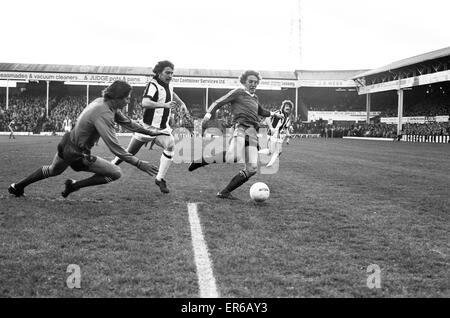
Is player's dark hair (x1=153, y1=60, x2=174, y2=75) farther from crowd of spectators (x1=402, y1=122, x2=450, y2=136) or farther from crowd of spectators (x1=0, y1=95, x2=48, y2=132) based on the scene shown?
crowd of spectators (x1=0, y1=95, x2=48, y2=132)

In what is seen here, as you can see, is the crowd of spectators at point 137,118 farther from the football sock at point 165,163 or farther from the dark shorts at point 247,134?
the dark shorts at point 247,134

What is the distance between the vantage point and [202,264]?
4273 mm

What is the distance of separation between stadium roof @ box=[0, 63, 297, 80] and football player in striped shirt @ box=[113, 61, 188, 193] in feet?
165

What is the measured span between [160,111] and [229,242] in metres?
4.54

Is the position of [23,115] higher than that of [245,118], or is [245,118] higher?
[23,115]

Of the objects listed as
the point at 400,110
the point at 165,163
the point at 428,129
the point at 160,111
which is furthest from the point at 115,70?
the point at 165,163

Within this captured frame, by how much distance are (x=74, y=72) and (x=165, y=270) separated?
184 ft

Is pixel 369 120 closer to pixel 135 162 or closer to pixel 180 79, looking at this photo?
pixel 180 79

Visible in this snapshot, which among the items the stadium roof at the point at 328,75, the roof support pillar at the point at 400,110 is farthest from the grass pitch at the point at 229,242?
the stadium roof at the point at 328,75

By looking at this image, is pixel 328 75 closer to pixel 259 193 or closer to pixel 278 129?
pixel 278 129

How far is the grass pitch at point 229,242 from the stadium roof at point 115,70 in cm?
5183

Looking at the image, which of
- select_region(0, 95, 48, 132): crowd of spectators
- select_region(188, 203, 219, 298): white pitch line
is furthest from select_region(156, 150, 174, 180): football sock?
select_region(0, 95, 48, 132): crowd of spectators

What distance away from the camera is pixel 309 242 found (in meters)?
5.19

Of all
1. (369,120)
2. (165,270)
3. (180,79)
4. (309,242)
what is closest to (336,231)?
(309,242)
